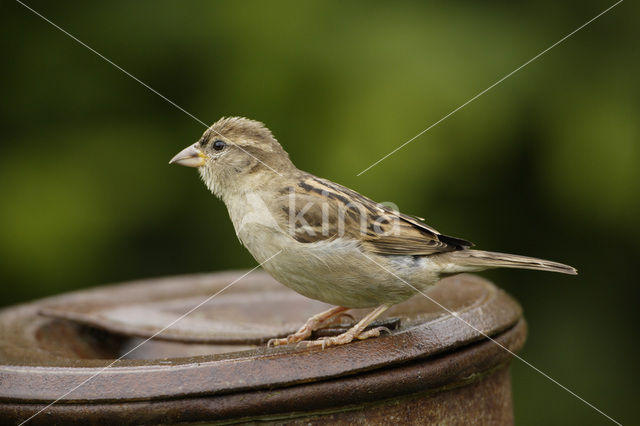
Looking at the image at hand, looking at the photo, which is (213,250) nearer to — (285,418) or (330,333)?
(330,333)

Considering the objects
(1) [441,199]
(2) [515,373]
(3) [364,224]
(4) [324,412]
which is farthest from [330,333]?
(2) [515,373]

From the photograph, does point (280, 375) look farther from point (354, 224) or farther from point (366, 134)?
point (366, 134)

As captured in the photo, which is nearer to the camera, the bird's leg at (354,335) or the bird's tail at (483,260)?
the bird's leg at (354,335)

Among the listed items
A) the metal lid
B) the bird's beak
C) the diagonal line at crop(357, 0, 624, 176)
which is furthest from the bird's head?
the diagonal line at crop(357, 0, 624, 176)

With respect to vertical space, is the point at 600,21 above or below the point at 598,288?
above

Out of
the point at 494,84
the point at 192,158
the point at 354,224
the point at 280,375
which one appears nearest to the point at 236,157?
the point at 192,158

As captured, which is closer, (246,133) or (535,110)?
(246,133)

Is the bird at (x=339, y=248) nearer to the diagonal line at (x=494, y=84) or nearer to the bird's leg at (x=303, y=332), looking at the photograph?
the bird's leg at (x=303, y=332)

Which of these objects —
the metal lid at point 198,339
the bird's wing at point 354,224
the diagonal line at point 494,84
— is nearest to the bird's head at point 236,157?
the bird's wing at point 354,224
